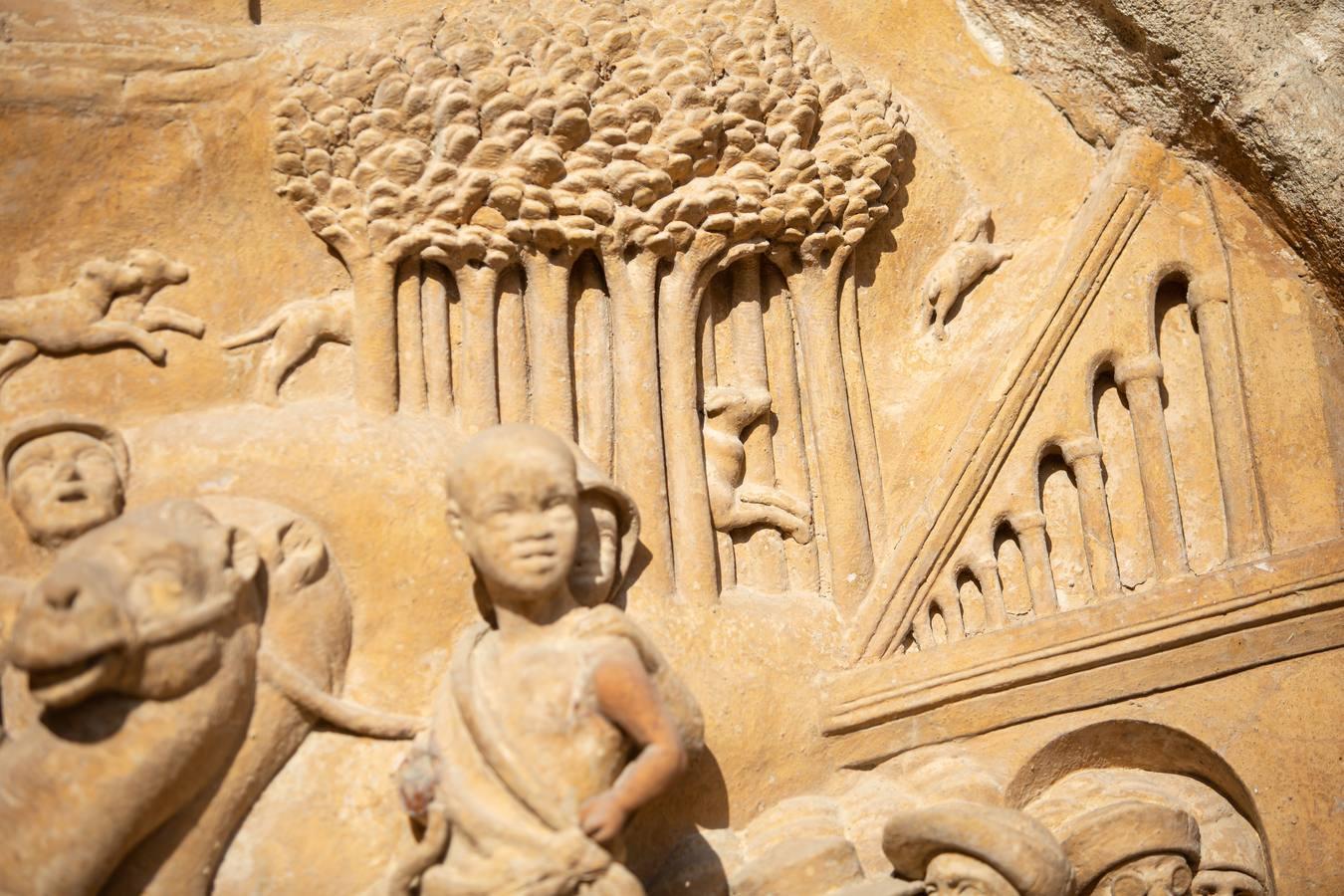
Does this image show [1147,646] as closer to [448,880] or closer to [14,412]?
[448,880]

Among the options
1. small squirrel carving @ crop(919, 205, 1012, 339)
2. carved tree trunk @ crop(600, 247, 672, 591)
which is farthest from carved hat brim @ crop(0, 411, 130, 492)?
small squirrel carving @ crop(919, 205, 1012, 339)

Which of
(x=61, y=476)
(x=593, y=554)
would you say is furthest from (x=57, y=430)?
(x=593, y=554)

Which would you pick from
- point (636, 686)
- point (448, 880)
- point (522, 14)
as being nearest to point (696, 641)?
point (636, 686)

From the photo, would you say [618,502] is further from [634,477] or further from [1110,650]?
[1110,650]

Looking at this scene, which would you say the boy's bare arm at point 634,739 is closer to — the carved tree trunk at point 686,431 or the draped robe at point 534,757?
the draped robe at point 534,757

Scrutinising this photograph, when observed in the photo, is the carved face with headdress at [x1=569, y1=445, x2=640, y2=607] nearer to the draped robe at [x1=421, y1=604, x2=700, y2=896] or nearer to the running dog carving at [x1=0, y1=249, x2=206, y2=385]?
the draped robe at [x1=421, y1=604, x2=700, y2=896]

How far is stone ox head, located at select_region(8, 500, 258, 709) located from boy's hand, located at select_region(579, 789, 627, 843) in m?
0.82

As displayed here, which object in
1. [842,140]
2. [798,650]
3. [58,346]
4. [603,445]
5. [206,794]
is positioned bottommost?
[206,794]

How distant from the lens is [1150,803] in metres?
3.56

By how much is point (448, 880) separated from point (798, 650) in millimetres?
1067

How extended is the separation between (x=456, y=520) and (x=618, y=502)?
1.35 feet

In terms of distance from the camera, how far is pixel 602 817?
2994mm

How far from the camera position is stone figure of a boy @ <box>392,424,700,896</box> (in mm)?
3008

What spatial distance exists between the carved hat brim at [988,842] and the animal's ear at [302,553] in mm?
1392
